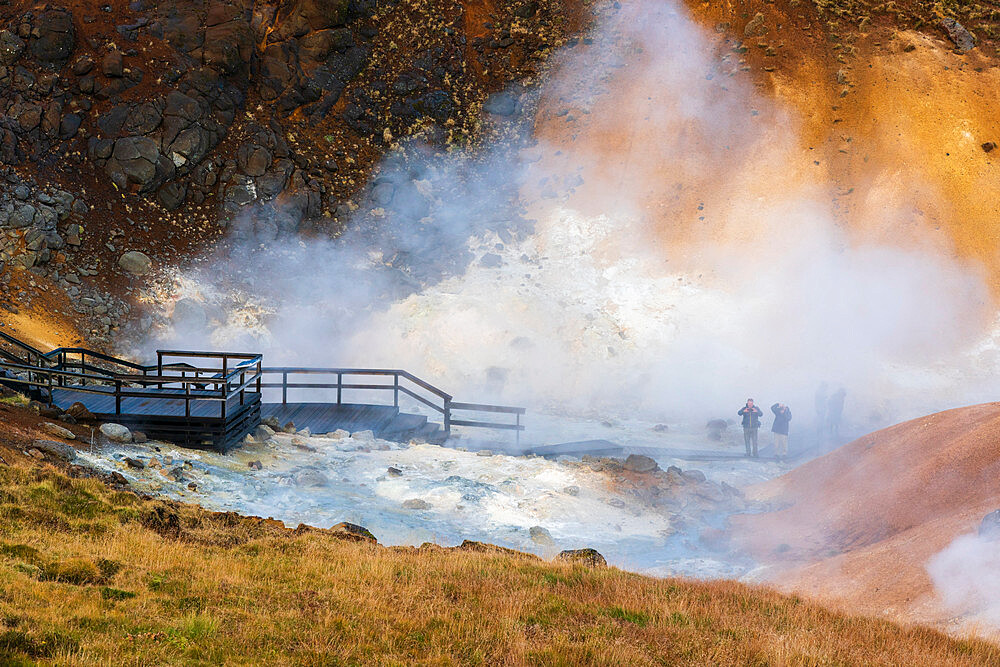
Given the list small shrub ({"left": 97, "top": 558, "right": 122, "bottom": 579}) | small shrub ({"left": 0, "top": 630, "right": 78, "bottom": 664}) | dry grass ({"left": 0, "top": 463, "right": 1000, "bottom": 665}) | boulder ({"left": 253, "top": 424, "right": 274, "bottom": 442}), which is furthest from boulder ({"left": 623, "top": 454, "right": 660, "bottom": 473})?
small shrub ({"left": 0, "top": 630, "right": 78, "bottom": 664})

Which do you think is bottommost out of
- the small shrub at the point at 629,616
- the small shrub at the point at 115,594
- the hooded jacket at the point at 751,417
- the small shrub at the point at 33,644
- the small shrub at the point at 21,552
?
the small shrub at the point at 629,616

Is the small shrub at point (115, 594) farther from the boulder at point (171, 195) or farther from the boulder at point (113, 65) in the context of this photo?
the boulder at point (113, 65)

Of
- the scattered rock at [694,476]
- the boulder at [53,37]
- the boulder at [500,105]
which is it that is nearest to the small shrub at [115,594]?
the scattered rock at [694,476]

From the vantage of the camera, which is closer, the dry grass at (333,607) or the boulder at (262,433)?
the dry grass at (333,607)

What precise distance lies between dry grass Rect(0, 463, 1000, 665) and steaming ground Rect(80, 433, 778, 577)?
265 cm

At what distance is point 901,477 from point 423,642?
417 inches

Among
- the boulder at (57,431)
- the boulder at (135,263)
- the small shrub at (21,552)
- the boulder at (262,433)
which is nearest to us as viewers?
the small shrub at (21,552)

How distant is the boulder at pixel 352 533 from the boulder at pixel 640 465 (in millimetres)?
7750

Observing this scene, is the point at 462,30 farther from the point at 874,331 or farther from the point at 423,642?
the point at 423,642

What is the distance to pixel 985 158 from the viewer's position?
33.0m

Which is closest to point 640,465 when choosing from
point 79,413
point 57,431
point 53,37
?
point 79,413

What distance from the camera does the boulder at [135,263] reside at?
2748cm

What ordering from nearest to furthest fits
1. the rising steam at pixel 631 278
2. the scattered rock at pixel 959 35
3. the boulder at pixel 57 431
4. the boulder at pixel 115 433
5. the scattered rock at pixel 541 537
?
the boulder at pixel 57 431, the scattered rock at pixel 541 537, the boulder at pixel 115 433, the rising steam at pixel 631 278, the scattered rock at pixel 959 35

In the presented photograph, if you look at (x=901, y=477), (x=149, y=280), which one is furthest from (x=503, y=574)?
(x=149, y=280)
